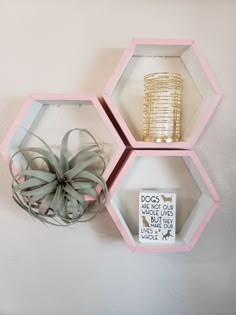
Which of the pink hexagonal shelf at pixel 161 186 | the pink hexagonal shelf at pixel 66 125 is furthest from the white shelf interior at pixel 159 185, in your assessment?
the pink hexagonal shelf at pixel 66 125

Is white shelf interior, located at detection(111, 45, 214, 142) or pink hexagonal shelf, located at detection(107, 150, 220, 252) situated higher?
white shelf interior, located at detection(111, 45, 214, 142)

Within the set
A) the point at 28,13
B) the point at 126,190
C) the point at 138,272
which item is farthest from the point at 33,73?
the point at 138,272

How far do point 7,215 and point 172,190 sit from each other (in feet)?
1.94

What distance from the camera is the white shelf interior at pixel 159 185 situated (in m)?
1.09

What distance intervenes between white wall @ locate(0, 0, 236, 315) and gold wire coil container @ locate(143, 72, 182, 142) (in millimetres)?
163

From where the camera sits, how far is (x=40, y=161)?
106 centimetres

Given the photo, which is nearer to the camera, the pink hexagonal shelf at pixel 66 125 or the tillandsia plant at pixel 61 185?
the tillandsia plant at pixel 61 185

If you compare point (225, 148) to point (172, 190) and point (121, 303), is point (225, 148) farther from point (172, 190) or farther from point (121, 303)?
point (121, 303)

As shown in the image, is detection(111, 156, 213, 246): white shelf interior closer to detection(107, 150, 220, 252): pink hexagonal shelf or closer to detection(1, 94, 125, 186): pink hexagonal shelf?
detection(107, 150, 220, 252): pink hexagonal shelf

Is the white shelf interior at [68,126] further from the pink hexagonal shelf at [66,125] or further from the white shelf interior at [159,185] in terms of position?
the white shelf interior at [159,185]

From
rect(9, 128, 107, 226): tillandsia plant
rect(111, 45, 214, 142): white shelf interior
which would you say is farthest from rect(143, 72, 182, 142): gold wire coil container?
rect(9, 128, 107, 226): tillandsia plant

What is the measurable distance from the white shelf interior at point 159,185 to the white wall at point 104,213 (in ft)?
0.23

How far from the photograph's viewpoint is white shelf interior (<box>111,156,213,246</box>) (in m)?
1.09

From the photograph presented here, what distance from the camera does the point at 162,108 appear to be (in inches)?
38.7
